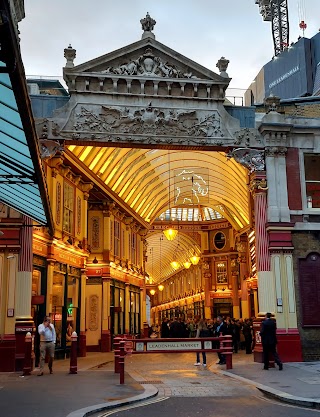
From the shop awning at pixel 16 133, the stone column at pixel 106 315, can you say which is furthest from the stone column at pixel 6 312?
the stone column at pixel 106 315

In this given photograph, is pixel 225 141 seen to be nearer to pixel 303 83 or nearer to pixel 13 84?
pixel 13 84

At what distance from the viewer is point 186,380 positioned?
14078 mm

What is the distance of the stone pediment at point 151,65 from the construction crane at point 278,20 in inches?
1402

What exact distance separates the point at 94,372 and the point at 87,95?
9108 millimetres

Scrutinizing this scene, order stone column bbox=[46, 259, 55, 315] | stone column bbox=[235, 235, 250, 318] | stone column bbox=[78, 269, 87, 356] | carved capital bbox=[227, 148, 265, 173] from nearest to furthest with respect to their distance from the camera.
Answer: carved capital bbox=[227, 148, 265, 173]
stone column bbox=[46, 259, 55, 315]
stone column bbox=[78, 269, 87, 356]
stone column bbox=[235, 235, 250, 318]

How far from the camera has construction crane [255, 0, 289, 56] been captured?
172 ft

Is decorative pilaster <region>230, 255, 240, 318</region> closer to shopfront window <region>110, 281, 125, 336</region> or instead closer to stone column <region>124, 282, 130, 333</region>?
stone column <region>124, 282, 130, 333</region>

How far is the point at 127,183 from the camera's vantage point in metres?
29.0

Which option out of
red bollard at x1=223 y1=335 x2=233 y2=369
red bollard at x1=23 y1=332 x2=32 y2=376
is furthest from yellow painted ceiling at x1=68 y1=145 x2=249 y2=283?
red bollard at x1=223 y1=335 x2=233 y2=369

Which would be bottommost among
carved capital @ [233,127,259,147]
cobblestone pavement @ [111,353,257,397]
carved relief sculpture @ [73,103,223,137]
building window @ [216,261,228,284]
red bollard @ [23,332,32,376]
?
cobblestone pavement @ [111,353,257,397]

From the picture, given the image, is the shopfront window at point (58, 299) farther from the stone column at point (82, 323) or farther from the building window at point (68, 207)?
the stone column at point (82, 323)

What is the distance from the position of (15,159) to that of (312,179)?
12.8 metres

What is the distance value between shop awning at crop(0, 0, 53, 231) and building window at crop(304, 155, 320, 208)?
32.1ft

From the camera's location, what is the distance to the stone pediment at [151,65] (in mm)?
19000
